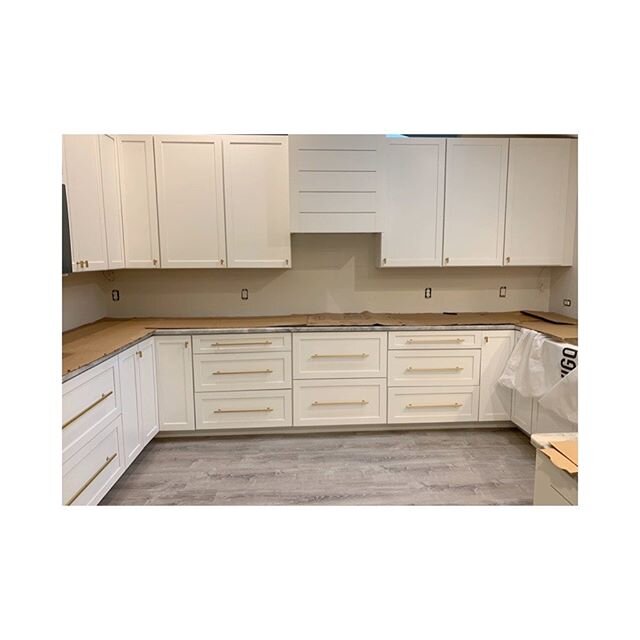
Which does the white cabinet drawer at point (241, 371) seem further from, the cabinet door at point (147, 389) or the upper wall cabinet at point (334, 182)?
the upper wall cabinet at point (334, 182)

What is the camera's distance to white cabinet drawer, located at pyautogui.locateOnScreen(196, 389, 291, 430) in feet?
9.83

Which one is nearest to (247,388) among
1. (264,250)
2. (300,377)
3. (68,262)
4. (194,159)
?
(300,377)

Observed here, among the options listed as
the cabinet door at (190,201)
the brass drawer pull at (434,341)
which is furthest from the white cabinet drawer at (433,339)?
the cabinet door at (190,201)

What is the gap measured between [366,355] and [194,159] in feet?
6.21

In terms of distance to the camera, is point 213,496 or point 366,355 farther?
point 366,355

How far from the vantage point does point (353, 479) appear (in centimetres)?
251

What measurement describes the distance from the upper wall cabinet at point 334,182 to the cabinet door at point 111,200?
123 cm

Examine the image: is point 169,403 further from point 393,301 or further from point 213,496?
point 393,301

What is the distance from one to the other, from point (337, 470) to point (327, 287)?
151 centimetres

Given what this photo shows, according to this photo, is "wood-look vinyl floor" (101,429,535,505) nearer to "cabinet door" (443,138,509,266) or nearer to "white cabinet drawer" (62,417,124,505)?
"white cabinet drawer" (62,417,124,505)

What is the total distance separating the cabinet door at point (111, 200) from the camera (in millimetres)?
2752

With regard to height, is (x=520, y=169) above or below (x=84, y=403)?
above

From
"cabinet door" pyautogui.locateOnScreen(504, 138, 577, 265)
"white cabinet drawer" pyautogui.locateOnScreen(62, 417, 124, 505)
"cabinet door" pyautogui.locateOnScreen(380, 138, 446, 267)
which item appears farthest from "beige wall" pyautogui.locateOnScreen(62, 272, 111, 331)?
"cabinet door" pyautogui.locateOnScreen(504, 138, 577, 265)

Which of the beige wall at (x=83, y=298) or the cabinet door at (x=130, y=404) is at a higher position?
the beige wall at (x=83, y=298)
